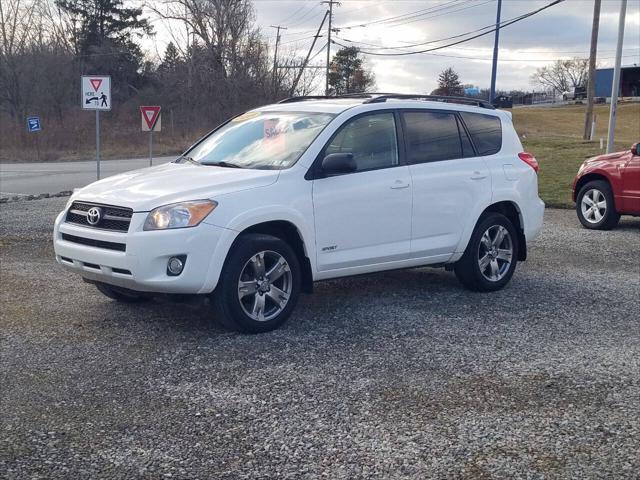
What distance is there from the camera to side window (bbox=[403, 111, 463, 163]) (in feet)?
24.0

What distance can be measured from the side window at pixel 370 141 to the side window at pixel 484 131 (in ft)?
3.58

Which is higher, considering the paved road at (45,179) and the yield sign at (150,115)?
the yield sign at (150,115)

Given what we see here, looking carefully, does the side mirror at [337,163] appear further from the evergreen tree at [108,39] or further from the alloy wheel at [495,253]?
the evergreen tree at [108,39]

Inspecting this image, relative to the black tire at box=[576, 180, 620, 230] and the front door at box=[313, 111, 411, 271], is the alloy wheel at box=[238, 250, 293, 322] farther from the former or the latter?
the black tire at box=[576, 180, 620, 230]

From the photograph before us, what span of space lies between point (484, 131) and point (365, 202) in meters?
1.98

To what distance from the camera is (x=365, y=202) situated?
22.2 ft

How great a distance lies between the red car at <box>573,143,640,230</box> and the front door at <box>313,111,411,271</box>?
6.01 m

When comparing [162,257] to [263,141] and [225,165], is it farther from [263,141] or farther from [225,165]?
[263,141]

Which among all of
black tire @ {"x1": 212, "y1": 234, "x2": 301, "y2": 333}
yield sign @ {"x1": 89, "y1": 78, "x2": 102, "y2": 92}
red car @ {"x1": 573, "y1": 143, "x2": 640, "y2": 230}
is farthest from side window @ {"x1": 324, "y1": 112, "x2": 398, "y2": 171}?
yield sign @ {"x1": 89, "y1": 78, "x2": 102, "y2": 92}

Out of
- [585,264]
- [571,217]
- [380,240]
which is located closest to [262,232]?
[380,240]

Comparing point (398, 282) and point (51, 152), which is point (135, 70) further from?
point (398, 282)

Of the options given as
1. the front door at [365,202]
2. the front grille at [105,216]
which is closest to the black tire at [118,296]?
the front grille at [105,216]

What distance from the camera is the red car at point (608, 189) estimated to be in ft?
39.4

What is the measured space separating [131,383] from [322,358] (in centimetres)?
134
